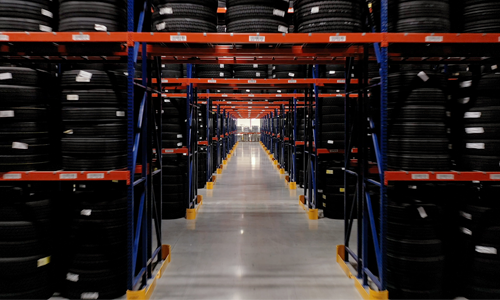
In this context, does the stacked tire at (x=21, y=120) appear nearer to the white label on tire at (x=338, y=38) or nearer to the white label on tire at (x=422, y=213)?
the white label on tire at (x=338, y=38)

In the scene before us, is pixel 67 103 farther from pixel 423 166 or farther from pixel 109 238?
pixel 423 166

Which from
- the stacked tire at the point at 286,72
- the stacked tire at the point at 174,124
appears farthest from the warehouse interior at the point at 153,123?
the stacked tire at the point at 286,72

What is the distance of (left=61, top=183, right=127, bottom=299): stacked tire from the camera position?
12.1ft

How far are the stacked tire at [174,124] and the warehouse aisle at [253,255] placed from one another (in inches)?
70.1

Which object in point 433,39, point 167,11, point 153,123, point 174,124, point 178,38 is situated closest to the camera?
point 433,39

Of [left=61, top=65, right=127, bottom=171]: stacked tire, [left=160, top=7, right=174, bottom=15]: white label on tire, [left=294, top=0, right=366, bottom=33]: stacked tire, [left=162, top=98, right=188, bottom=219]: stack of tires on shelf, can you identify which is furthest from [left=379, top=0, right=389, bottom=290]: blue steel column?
[left=162, top=98, right=188, bottom=219]: stack of tires on shelf

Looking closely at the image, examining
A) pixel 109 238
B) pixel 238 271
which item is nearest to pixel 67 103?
pixel 109 238

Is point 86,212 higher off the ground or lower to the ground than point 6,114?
lower

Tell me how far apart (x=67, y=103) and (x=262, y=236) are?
160 inches

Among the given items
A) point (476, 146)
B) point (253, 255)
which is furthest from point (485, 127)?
point (253, 255)

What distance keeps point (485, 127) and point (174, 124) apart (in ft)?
18.7

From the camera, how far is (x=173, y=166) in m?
7.39

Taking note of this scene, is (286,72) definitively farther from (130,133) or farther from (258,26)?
(130,133)

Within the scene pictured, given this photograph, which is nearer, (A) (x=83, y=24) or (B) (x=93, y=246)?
→ (A) (x=83, y=24)
